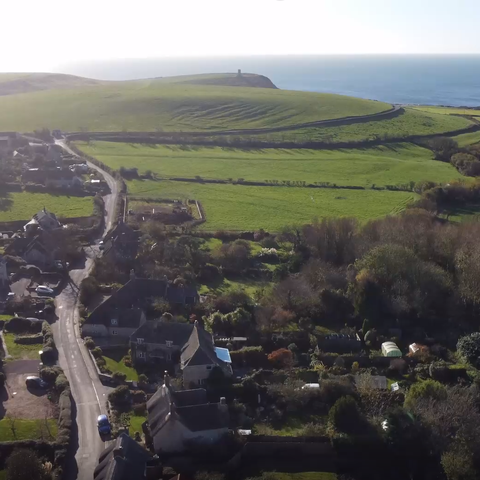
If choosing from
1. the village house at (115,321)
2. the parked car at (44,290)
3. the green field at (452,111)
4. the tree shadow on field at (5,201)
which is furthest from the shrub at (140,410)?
the green field at (452,111)

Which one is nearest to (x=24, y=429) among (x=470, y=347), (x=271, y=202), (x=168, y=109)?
(x=470, y=347)

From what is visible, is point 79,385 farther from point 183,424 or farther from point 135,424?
point 183,424

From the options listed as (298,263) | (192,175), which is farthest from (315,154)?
(298,263)

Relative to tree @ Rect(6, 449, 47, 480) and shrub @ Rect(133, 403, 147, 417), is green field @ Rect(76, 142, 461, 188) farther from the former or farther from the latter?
tree @ Rect(6, 449, 47, 480)

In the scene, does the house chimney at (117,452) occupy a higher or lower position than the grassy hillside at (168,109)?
lower

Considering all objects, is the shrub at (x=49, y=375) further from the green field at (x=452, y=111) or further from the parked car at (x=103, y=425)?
the green field at (x=452, y=111)

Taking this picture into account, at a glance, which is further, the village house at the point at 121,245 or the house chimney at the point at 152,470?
the village house at the point at 121,245

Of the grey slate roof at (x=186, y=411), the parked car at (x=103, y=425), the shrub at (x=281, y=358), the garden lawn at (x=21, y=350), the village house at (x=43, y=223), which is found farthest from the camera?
the village house at (x=43, y=223)
